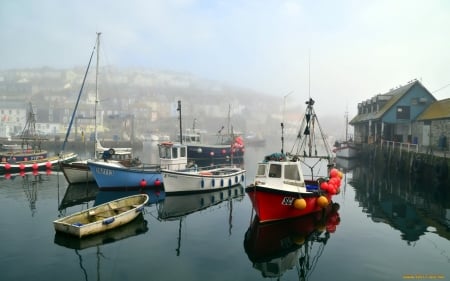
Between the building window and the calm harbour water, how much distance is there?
26.2m

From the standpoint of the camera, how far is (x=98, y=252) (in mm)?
Answer: 13062

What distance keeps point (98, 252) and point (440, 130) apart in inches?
1494

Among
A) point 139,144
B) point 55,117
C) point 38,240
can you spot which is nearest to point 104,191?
point 38,240

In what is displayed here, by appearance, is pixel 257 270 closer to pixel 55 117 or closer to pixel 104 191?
pixel 104 191

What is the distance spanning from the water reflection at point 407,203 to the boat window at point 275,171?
277 inches

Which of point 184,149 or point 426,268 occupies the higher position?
point 184,149

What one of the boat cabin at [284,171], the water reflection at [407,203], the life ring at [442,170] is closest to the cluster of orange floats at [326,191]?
the boat cabin at [284,171]

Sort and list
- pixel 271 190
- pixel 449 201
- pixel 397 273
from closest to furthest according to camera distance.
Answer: pixel 397 273
pixel 271 190
pixel 449 201

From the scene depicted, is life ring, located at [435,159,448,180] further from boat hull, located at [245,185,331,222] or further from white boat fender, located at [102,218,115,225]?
white boat fender, located at [102,218,115,225]

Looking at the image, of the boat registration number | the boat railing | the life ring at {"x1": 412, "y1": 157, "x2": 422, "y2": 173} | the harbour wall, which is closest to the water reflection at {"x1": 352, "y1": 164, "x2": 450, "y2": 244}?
the harbour wall

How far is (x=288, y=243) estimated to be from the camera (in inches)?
578

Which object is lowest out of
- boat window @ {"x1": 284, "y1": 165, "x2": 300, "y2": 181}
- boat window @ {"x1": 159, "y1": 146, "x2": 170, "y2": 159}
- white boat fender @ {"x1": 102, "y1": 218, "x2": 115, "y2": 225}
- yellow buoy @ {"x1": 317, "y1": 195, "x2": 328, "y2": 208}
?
white boat fender @ {"x1": 102, "y1": 218, "x2": 115, "y2": 225}

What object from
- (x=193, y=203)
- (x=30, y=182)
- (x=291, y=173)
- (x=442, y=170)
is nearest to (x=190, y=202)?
(x=193, y=203)

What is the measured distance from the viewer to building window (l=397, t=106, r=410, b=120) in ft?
149
